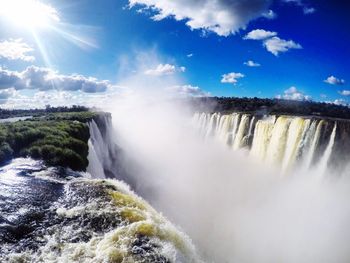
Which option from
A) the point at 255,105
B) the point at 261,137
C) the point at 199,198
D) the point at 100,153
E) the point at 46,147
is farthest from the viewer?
the point at 255,105

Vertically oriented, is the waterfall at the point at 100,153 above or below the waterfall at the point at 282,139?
below

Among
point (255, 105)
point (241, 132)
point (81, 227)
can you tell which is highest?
point (255, 105)

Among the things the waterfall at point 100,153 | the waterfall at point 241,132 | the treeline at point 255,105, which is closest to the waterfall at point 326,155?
the waterfall at point 241,132

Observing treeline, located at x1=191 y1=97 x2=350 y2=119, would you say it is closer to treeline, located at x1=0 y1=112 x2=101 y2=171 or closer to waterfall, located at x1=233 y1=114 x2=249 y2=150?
waterfall, located at x1=233 y1=114 x2=249 y2=150

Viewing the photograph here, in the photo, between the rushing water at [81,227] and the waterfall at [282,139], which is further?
the waterfall at [282,139]

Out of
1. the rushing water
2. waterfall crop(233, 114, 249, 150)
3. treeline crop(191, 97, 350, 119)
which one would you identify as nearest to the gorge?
the rushing water

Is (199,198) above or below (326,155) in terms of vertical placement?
below

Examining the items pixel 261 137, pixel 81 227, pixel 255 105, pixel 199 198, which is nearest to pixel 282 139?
pixel 261 137

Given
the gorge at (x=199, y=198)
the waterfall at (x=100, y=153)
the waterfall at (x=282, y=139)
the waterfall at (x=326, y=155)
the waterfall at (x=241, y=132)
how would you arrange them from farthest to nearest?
the waterfall at (x=241, y=132)
the waterfall at (x=282, y=139)
the waterfall at (x=326, y=155)
the waterfall at (x=100, y=153)
the gorge at (x=199, y=198)

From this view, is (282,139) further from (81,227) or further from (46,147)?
(81,227)

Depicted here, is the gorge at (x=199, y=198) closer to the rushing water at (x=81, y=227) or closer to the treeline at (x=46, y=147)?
the rushing water at (x=81, y=227)
